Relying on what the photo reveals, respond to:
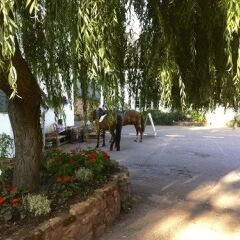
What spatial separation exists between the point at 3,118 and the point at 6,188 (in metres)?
8.03

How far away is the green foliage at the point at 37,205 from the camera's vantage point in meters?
5.83

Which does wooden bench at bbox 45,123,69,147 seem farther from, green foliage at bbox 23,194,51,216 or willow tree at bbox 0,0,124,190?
green foliage at bbox 23,194,51,216

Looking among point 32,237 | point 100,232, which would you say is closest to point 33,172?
point 100,232

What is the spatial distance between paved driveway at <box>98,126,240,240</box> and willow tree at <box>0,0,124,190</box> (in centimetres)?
173

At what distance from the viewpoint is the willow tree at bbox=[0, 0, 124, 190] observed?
395 centimetres

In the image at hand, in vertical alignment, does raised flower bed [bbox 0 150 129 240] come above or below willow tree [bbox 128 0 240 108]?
below

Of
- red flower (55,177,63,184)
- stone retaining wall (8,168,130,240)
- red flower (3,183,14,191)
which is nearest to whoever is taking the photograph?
stone retaining wall (8,168,130,240)

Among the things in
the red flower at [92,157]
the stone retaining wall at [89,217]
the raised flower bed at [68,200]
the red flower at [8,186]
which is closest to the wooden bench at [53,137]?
the raised flower bed at [68,200]

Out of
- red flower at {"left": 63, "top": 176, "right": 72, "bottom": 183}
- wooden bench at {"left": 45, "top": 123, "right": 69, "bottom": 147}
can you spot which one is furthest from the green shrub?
wooden bench at {"left": 45, "top": 123, "right": 69, "bottom": 147}

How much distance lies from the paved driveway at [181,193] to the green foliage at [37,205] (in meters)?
1.22

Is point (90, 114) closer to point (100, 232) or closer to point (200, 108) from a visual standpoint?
point (200, 108)

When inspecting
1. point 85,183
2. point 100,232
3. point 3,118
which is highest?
point 3,118

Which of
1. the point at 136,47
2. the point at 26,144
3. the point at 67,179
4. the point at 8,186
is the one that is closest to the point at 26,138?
the point at 26,144

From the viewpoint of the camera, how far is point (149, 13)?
548 centimetres
